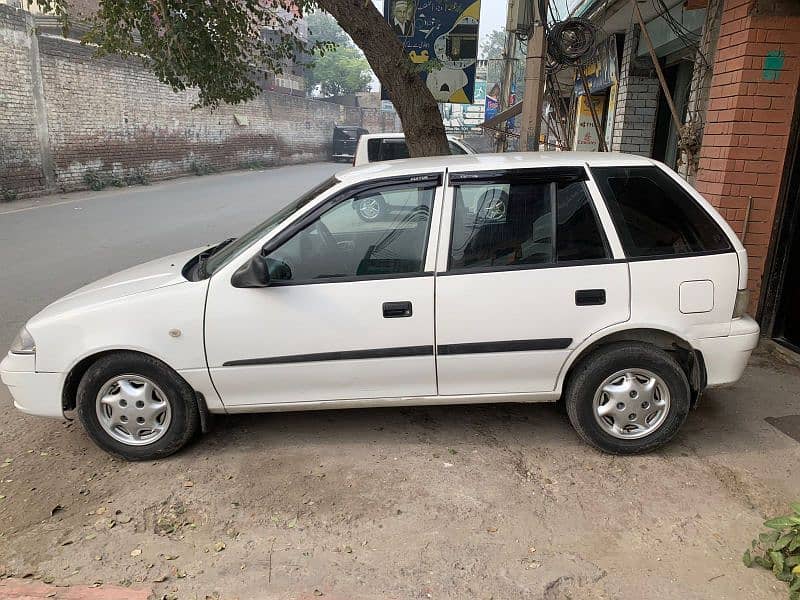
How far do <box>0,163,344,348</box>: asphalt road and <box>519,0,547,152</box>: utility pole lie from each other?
5.24 metres

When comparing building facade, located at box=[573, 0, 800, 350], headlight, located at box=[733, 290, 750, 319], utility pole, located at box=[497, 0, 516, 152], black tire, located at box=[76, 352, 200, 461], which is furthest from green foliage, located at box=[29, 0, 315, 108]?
utility pole, located at box=[497, 0, 516, 152]

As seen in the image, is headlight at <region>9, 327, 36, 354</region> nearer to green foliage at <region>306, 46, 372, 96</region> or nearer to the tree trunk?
the tree trunk

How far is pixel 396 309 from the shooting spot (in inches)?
134

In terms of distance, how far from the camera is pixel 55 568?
2795mm

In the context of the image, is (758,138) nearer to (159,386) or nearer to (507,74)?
(159,386)

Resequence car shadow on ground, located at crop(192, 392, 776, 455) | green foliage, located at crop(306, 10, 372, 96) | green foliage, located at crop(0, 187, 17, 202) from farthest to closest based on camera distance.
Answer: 1. green foliage, located at crop(306, 10, 372, 96)
2. green foliage, located at crop(0, 187, 17, 202)
3. car shadow on ground, located at crop(192, 392, 776, 455)

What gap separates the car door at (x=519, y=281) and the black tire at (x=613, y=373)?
15cm

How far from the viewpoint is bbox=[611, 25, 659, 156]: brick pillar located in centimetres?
855

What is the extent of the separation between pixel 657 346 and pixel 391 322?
4.89 feet

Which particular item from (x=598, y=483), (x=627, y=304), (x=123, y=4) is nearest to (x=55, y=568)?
(x=598, y=483)

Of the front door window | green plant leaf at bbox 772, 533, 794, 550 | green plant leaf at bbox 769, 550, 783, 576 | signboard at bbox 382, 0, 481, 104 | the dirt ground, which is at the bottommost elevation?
the dirt ground

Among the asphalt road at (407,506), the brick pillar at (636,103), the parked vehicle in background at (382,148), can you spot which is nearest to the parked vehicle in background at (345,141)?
the parked vehicle in background at (382,148)

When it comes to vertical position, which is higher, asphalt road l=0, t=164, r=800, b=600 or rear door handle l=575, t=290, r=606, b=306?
rear door handle l=575, t=290, r=606, b=306

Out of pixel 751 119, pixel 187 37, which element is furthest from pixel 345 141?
pixel 751 119
